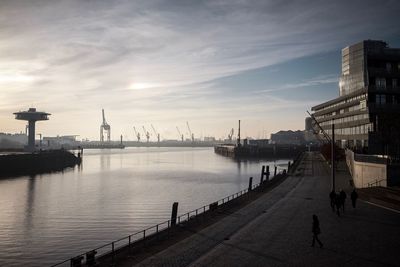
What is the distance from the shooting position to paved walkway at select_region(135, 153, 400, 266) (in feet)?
73.6

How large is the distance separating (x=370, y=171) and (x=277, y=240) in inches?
1048

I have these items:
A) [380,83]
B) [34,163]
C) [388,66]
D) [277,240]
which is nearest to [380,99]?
[380,83]

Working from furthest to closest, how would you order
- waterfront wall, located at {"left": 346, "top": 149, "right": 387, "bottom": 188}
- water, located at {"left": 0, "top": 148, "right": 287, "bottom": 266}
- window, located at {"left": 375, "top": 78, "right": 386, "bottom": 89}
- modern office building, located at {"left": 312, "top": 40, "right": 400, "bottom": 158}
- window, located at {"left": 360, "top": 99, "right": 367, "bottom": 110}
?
window, located at {"left": 360, "top": 99, "right": 367, "bottom": 110} → window, located at {"left": 375, "top": 78, "right": 386, "bottom": 89} → modern office building, located at {"left": 312, "top": 40, "right": 400, "bottom": 158} → waterfront wall, located at {"left": 346, "top": 149, "right": 387, "bottom": 188} → water, located at {"left": 0, "top": 148, "right": 287, "bottom": 266}

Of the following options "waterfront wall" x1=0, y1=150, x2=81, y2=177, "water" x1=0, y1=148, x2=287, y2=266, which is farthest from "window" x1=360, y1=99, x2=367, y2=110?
"waterfront wall" x1=0, y1=150, x2=81, y2=177

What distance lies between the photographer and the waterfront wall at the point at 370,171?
44.0m

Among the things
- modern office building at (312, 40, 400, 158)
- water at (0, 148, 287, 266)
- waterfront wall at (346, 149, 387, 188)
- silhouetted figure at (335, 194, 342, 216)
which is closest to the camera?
silhouetted figure at (335, 194, 342, 216)

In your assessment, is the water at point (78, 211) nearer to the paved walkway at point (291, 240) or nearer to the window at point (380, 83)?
the paved walkway at point (291, 240)

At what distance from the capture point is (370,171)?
4803cm

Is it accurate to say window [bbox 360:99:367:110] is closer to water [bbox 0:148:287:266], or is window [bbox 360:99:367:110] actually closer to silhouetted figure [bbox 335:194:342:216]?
water [bbox 0:148:287:266]

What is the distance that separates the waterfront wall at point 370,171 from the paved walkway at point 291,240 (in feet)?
20.9

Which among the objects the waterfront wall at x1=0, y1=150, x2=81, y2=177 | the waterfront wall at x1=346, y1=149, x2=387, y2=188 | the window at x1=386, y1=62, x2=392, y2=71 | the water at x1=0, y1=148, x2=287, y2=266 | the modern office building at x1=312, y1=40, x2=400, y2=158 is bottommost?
the water at x1=0, y1=148, x2=287, y2=266

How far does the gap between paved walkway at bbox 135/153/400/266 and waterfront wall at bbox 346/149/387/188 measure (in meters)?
6.37

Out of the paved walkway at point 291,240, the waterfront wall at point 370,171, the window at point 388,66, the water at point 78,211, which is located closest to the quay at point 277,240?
the paved walkway at point 291,240

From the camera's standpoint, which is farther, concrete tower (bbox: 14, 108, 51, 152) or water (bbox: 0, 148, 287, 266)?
concrete tower (bbox: 14, 108, 51, 152)
